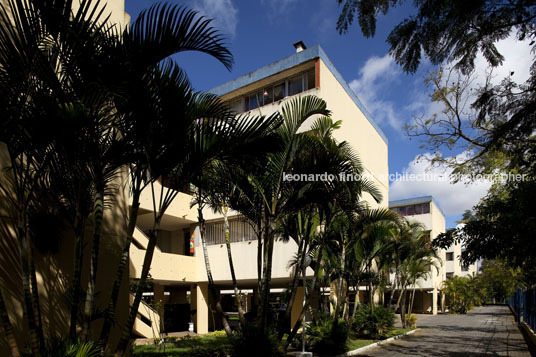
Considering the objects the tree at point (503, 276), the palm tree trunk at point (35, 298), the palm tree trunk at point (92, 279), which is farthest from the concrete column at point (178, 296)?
the palm tree trunk at point (35, 298)

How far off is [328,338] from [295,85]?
1239cm

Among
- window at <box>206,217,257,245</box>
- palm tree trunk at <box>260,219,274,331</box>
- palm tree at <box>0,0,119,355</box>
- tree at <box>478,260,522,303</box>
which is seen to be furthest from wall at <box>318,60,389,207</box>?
palm tree at <box>0,0,119,355</box>

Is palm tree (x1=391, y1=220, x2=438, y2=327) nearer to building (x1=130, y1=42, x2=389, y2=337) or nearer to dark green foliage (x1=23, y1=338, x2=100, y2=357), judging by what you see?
building (x1=130, y1=42, x2=389, y2=337)

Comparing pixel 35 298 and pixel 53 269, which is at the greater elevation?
pixel 53 269

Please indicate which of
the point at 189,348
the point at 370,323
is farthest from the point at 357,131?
the point at 189,348

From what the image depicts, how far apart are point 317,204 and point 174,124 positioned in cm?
551

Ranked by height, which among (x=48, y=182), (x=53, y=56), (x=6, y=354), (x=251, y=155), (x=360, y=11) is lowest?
(x=6, y=354)

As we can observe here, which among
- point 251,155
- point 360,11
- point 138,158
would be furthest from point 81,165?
point 360,11

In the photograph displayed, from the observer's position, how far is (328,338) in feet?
40.5

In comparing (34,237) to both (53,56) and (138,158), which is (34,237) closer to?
(138,158)

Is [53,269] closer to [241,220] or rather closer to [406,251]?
[241,220]

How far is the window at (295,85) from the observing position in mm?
19984

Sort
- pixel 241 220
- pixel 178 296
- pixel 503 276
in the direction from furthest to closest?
pixel 178 296 → pixel 503 276 → pixel 241 220

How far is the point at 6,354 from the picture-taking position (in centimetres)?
521
